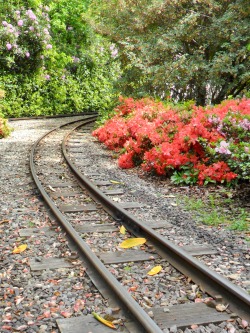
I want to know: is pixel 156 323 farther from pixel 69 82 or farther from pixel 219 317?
pixel 69 82

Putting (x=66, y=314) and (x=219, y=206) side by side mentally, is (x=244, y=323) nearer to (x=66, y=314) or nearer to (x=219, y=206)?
(x=66, y=314)

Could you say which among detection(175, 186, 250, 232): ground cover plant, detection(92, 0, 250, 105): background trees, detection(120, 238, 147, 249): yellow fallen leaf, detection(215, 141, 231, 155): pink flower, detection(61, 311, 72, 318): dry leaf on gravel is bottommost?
detection(175, 186, 250, 232): ground cover plant

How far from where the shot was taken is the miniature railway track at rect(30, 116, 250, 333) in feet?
11.7

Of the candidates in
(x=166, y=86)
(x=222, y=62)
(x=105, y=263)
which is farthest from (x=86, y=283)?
(x=166, y=86)

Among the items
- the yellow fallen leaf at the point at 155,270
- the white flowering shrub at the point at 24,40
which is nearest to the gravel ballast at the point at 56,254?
the yellow fallen leaf at the point at 155,270

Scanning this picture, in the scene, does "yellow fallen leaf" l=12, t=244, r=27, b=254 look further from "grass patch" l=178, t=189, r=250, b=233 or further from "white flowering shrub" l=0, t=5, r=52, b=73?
"white flowering shrub" l=0, t=5, r=52, b=73

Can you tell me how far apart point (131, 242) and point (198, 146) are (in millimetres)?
3827

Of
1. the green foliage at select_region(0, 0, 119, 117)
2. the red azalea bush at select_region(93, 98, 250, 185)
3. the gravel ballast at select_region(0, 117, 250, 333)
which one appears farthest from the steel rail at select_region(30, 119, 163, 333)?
the green foliage at select_region(0, 0, 119, 117)

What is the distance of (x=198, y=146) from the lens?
8531 millimetres

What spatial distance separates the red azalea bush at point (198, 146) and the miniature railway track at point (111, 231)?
133 centimetres

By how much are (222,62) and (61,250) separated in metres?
9.68

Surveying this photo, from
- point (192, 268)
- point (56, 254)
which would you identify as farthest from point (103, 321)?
point (56, 254)

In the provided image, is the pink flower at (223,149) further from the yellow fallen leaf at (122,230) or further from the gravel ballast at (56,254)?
the yellow fallen leaf at (122,230)

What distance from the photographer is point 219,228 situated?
5762 mm
